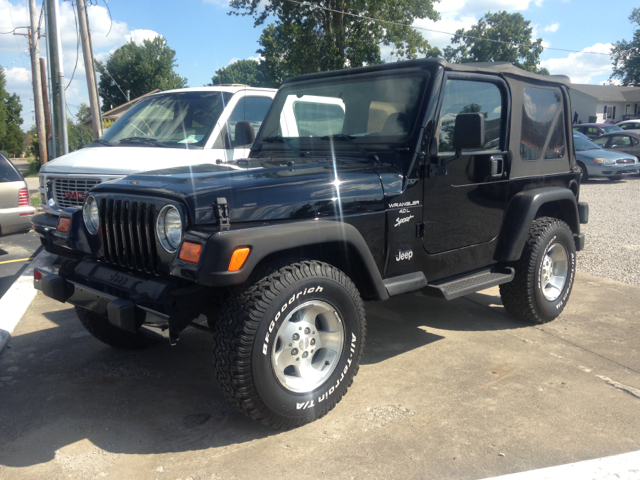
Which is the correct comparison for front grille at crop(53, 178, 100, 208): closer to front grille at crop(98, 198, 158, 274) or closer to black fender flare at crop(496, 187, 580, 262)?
front grille at crop(98, 198, 158, 274)

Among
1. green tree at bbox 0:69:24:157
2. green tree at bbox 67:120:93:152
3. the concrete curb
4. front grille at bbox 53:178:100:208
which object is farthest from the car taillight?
green tree at bbox 0:69:24:157

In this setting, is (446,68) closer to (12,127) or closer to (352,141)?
(352,141)

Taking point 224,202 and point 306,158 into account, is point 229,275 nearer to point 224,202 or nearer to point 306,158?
point 224,202

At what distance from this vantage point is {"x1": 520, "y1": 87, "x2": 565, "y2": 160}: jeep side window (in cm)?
445

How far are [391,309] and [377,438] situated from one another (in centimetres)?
234

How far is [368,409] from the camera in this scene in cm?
326

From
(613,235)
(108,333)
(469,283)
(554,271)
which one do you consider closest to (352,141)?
(469,283)

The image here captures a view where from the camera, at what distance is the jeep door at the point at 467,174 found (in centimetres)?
370

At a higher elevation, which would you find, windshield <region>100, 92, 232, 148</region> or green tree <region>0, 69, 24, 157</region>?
green tree <region>0, 69, 24, 157</region>

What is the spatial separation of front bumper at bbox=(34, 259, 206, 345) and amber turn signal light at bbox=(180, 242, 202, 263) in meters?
0.22

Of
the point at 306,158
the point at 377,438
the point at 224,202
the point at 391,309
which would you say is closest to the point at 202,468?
the point at 377,438

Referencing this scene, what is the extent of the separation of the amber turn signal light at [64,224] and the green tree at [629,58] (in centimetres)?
8384

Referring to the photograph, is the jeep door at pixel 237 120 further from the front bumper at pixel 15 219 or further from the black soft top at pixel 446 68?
the front bumper at pixel 15 219

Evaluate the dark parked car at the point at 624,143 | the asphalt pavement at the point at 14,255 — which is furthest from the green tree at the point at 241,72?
the asphalt pavement at the point at 14,255
